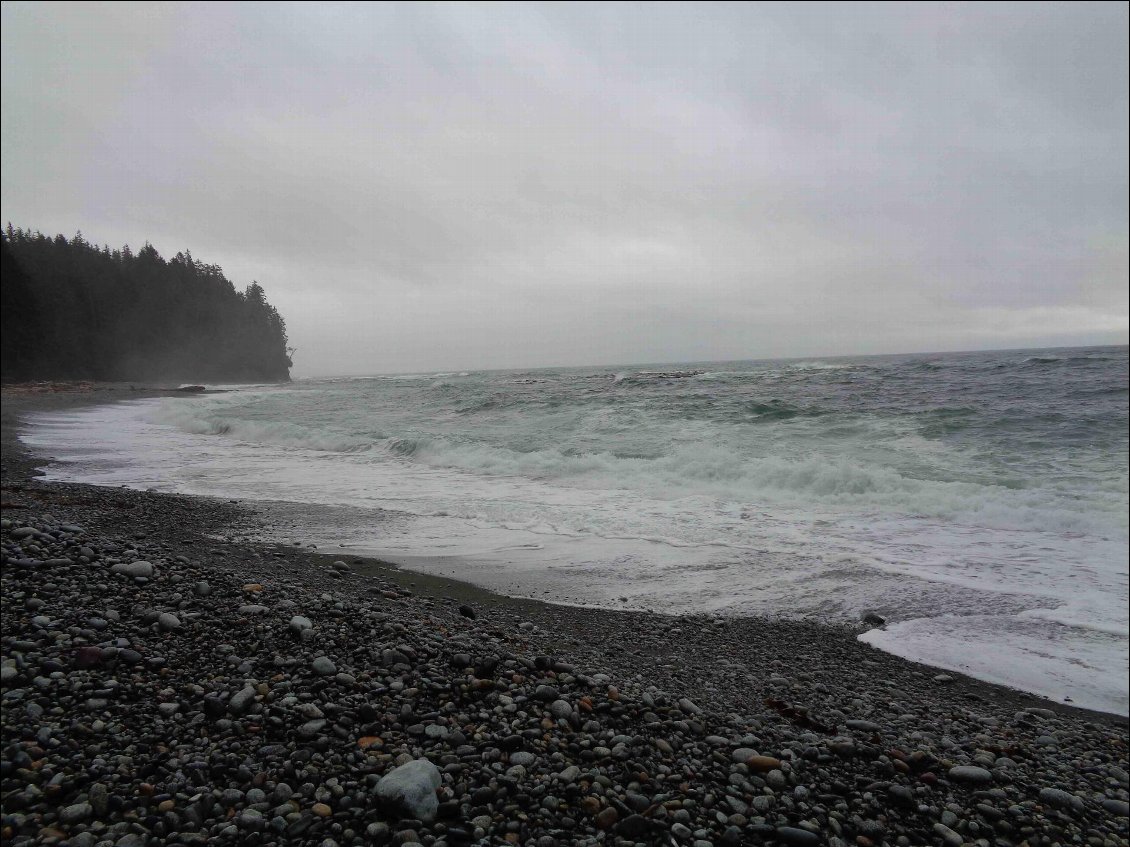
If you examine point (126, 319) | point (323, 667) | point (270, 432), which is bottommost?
point (323, 667)

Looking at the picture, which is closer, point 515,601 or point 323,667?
point 323,667

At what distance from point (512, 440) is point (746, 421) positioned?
6.98 m

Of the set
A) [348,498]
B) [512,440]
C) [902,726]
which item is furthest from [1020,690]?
[512,440]

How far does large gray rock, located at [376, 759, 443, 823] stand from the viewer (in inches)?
82.2

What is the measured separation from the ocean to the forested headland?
1601 inches

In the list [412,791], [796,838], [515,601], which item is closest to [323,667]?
[412,791]

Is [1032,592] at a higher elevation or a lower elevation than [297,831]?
lower

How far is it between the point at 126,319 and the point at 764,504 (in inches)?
2949

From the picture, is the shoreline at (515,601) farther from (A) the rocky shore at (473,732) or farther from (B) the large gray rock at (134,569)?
(B) the large gray rock at (134,569)

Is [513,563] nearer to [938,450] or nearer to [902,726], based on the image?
[902,726]

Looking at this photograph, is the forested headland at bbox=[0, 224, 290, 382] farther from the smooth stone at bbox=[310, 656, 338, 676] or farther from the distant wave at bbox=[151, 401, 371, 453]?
the smooth stone at bbox=[310, 656, 338, 676]

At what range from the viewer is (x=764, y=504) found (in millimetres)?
8875

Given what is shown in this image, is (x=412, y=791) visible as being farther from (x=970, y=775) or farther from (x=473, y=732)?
(x=970, y=775)

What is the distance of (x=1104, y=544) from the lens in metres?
6.84
